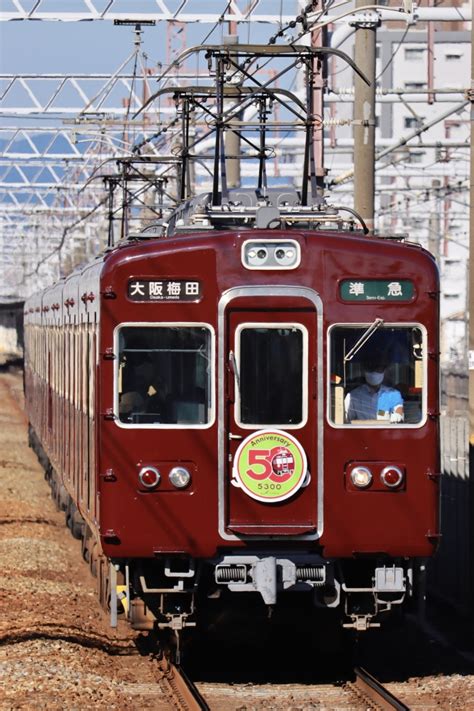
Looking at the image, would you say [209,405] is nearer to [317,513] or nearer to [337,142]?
[317,513]

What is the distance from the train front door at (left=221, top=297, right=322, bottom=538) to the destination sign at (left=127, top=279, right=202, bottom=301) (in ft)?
0.81

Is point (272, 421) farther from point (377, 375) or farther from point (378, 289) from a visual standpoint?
point (378, 289)

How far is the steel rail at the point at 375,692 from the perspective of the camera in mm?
8688

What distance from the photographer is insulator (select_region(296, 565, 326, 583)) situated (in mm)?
8789

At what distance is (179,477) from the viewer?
868 centimetres

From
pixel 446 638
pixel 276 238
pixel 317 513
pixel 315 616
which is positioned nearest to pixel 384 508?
pixel 317 513

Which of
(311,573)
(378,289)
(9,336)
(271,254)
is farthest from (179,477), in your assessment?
(9,336)

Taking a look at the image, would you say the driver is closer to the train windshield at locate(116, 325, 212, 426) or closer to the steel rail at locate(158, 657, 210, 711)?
the train windshield at locate(116, 325, 212, 426)

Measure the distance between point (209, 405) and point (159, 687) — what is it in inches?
79.8

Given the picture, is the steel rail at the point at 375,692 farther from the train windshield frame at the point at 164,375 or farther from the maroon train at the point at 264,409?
the train windshield frame at the point at 164,375

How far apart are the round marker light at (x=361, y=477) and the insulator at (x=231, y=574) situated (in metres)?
0.84

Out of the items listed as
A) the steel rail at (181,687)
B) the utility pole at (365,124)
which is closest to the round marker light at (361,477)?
the steel rail at (181,687)

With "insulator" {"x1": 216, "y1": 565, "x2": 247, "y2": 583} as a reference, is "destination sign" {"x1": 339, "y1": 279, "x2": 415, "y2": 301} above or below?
above

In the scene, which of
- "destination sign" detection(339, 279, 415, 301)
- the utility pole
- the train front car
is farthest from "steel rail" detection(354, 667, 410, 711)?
the utility pole
